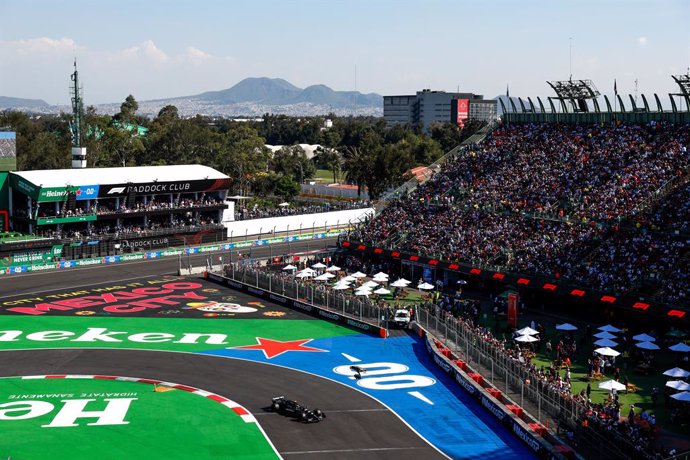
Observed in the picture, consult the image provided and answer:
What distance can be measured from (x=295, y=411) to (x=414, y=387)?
797cm

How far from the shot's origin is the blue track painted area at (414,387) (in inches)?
1420

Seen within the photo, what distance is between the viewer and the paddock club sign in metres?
51.8

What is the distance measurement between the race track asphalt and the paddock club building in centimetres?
3505

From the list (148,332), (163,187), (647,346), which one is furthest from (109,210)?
(647,346)

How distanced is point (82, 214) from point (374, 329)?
43.4m

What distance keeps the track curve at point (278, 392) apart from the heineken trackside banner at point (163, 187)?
4137 centimetres

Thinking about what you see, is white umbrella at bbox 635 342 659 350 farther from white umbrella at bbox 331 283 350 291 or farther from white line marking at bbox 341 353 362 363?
white umbrella at bbox 331 283 350 291

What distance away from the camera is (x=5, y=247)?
257 feet

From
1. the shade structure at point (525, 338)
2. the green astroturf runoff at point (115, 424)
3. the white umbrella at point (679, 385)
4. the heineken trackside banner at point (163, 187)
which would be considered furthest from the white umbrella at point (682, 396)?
the heineken trackside banner at point (163, 187)

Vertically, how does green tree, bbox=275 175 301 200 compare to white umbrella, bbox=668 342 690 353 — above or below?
above

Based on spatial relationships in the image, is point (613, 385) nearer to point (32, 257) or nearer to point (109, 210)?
point (32, 257)

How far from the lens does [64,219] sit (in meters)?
84.8

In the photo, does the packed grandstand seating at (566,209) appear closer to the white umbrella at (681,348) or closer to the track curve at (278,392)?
the white umbrella at (681,348)

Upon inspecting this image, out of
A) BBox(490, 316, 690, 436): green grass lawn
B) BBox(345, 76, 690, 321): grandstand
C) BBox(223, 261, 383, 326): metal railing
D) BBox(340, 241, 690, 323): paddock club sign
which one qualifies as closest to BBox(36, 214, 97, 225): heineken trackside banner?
BBox(223, 261, 383, 326): metal railing
